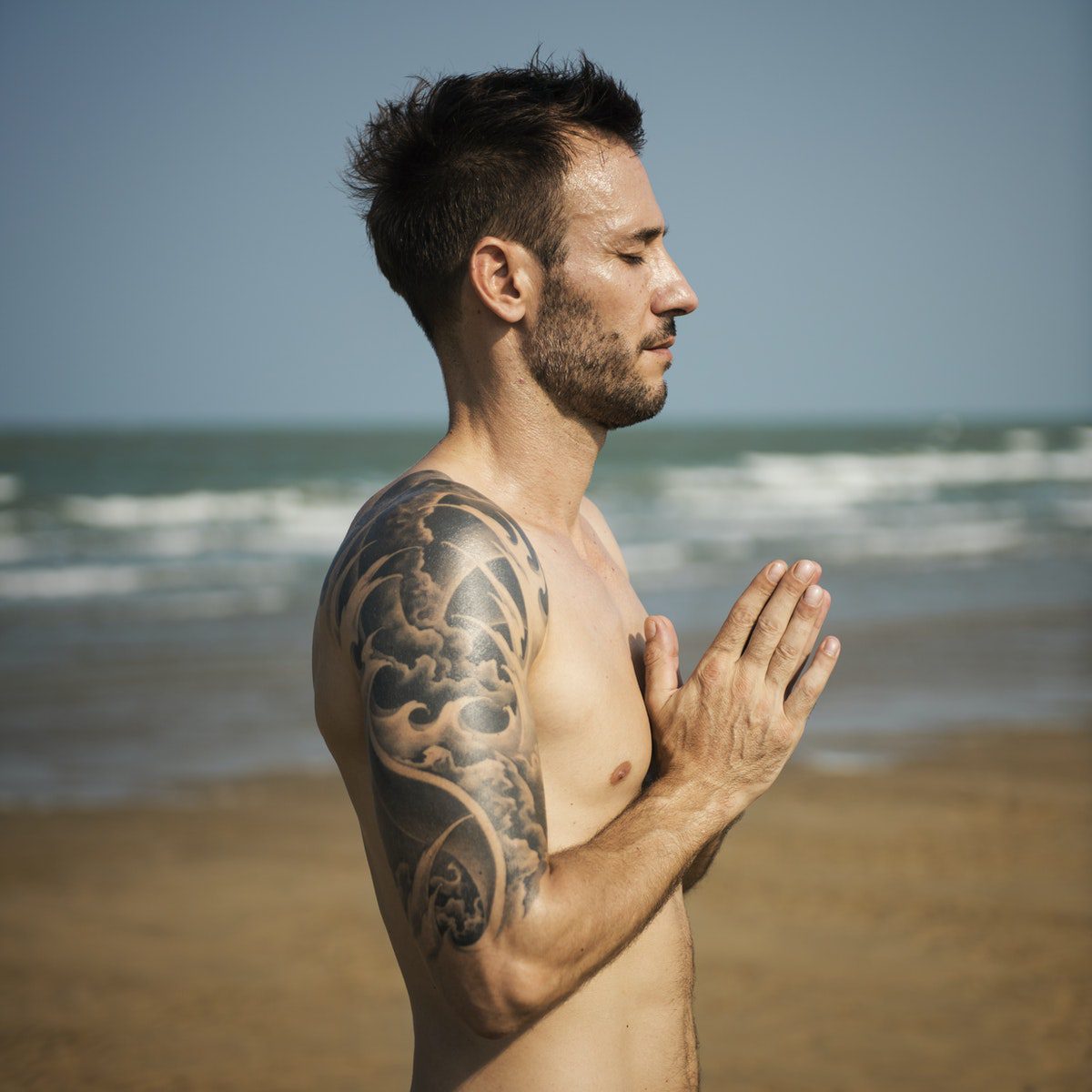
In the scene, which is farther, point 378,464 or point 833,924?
point 378,464

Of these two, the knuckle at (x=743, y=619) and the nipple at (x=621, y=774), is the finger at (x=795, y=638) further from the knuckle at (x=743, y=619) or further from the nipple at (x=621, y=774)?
the nipple at (x=621, y=774)

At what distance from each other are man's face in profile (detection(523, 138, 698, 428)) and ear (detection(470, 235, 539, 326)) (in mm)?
31

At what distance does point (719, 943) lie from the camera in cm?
595

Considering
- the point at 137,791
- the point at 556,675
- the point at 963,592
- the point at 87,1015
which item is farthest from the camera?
the point at 963,592

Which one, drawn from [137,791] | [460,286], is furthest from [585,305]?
[137,791]

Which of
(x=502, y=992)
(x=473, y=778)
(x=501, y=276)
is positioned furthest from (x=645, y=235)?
(x=502, y=992)

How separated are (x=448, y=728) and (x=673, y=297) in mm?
938

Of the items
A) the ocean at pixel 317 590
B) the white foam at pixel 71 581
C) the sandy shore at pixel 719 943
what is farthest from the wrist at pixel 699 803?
the white foam at pixel 71 581

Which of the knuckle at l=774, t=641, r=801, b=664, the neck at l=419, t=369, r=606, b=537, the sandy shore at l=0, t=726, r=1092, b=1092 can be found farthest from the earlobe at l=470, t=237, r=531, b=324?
the sandy shore at l=0, t=726, r=1092, b=1092

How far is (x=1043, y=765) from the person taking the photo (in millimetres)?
8375

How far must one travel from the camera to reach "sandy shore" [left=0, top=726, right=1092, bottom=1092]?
5004mm

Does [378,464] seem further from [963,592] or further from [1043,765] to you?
[1043,765]

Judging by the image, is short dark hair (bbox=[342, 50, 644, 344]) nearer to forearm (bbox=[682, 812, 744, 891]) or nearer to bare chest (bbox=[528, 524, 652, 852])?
bare chest (bbox=[528, 524, 652, 852])

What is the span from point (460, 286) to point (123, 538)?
2161 cm
